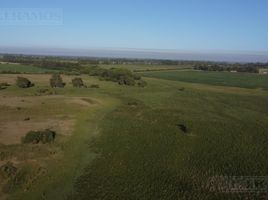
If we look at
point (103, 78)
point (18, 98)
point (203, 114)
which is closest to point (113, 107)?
point (203, 114)

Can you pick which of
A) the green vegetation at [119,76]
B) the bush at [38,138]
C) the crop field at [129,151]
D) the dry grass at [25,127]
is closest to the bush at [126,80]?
the green vegetation at [119,76]

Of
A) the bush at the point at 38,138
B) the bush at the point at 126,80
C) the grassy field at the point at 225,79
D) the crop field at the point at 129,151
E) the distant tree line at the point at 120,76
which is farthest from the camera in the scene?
the grassy field at the point at 225,79

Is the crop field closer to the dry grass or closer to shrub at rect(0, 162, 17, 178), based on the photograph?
the dry grass

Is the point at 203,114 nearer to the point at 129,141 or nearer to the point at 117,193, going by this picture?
the point at 129,141

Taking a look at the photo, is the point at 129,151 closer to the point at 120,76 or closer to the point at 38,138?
the point at 38,138

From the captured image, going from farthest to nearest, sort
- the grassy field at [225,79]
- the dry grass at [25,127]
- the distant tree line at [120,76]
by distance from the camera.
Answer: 1. the grassy field at [225,79]
2. the distant tree line at [120,76]
3. the dry grass at [25,127]

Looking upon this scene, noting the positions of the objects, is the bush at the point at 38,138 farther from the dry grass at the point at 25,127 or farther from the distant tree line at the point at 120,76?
the distant tree line at the point at 120,76

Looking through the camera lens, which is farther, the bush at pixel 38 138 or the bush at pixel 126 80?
the bush at pixel 126 80

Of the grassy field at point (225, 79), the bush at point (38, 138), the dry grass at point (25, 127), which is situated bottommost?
the grassy field at point (225, 79)
